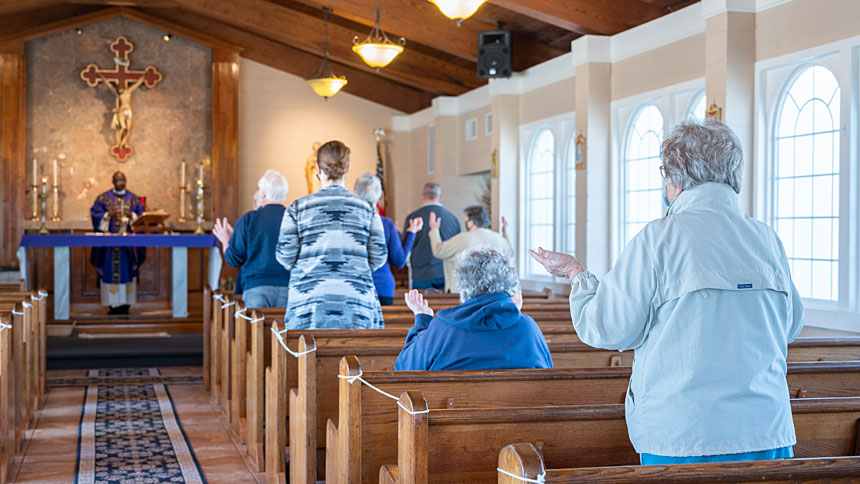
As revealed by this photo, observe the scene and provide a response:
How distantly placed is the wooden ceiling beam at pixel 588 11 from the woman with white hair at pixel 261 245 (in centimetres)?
384

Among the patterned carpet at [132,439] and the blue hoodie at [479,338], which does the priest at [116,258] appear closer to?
the patterned carpet at [132,439]

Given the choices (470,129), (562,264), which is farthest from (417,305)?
(470,129)

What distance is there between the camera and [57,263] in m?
8.51

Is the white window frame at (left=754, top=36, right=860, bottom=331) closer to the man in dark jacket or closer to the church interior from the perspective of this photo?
the church interior

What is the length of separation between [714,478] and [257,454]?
11.1 feet

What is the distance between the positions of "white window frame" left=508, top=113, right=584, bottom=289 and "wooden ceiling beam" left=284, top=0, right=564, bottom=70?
0.76 meters

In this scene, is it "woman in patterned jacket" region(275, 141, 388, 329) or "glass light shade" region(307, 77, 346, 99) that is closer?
"woman in patterned jacket" region(275, 141, 388, 329)

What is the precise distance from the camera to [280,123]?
1377 centimetres

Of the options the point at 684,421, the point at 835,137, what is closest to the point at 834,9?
the point at 835,137

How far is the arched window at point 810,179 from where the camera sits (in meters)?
6.02

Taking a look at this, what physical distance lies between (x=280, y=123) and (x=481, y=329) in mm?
11293

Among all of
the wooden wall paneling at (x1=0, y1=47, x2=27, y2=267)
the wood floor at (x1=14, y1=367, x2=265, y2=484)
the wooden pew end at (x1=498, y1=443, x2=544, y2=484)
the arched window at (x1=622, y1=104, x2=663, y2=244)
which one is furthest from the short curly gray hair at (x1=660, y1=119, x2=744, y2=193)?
the wooden wall paneling at (x1=0, y1=47, x2=27, y2=267)

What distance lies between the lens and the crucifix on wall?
42.2ft

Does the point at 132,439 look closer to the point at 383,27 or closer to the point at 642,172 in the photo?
the point at 642,172
